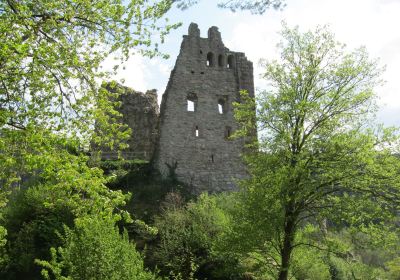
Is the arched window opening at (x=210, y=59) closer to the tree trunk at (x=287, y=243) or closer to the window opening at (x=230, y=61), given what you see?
the window opening at (x=230, y=61)

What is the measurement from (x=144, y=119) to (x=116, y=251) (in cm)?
1814

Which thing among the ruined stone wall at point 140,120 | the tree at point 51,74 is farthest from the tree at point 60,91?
the ruined stone wall at point 140,120

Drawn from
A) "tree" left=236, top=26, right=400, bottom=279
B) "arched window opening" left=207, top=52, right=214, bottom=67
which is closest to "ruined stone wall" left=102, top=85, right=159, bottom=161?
"arched window opening" left=207, top=52, right=214, bottom=67

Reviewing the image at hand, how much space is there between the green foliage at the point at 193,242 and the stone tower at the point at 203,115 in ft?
17.4

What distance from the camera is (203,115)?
24.6 meters

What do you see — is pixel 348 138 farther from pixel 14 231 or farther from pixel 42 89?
pixel 14 231

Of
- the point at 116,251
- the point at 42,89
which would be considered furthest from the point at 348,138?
the point at 42,89

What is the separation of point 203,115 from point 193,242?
10.1 meters

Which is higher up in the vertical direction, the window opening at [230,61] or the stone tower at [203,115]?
the window opening at [230,61]

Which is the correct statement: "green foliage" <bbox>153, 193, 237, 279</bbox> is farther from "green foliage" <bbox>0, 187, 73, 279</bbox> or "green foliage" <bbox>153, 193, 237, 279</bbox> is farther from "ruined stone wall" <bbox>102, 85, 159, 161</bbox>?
"ruined stone wall" <bbox>102, 85, 159, 161</bbox>

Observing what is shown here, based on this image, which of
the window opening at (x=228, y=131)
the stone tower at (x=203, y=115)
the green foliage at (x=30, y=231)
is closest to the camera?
the green foliage at (x=30, y=231)

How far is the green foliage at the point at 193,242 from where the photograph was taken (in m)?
14.7

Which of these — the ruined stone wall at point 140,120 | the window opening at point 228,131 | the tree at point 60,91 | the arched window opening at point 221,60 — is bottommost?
the tree at point 60,91

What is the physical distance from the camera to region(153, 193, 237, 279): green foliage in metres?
14.7
